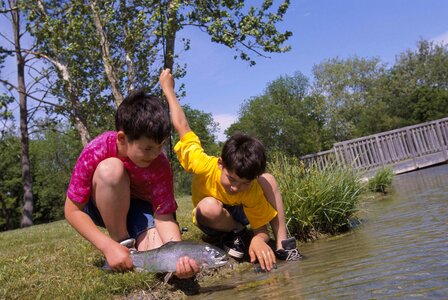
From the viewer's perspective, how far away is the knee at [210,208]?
402 cm

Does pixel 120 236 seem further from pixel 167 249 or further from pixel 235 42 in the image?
pixel 235 42

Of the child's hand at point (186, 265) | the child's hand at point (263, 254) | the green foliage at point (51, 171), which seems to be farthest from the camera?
the green foliage at point (51, 171)

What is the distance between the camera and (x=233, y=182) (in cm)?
382

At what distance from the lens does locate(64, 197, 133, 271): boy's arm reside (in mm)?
3297

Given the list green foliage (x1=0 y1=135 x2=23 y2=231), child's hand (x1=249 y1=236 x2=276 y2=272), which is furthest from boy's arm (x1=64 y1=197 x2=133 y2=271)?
green foliage (x1=0 y1=135 x2=23 y2=231)

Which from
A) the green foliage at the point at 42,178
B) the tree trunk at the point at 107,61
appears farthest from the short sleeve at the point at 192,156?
the green foliage at the point at 42,178

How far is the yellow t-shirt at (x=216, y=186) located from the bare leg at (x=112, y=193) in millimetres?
689

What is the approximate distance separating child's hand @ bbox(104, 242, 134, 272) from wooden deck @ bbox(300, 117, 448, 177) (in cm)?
1517

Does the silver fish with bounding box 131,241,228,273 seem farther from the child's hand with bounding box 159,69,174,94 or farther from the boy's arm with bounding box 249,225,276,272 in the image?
the child's hand with bounding box 159,69,174,94

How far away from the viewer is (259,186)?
4102mm

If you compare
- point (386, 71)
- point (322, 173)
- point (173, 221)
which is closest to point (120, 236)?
point (173, 221)

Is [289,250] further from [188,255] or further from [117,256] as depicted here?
[117,256]

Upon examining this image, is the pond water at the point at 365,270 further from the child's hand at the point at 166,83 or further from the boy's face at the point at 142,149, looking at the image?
the child's hand at the point at 166,83

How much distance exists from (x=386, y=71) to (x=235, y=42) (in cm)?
4395
